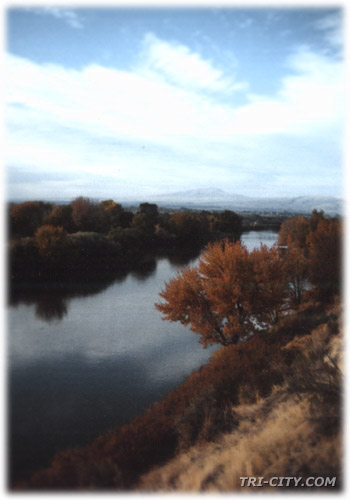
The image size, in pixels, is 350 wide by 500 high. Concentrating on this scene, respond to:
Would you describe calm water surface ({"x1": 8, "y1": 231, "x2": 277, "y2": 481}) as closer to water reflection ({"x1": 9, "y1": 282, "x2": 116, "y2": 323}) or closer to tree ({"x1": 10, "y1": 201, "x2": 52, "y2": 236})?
water reflection ({"x1": 9, "y1": 282, "x2": 116, "y2": 323})

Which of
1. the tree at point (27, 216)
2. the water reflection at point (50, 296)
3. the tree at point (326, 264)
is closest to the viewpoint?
the water reflection at point (50, 296)

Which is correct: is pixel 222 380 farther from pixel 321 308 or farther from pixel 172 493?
pixel 321 308

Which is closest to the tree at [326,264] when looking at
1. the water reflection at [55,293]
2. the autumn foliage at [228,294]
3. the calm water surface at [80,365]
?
the autumn foliage at [228,294]

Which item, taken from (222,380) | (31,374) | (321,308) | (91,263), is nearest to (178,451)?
(222,380)

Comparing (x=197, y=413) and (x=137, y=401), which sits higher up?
(x=197, y=413)

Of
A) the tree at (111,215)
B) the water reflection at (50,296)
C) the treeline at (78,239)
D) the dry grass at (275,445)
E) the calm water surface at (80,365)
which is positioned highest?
the tree at (111,215)

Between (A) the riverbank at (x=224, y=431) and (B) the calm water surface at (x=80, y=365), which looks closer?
(A) the riverbank at (x=224, y=431)

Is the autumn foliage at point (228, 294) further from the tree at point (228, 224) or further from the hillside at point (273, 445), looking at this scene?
the tree at point (228, 224)
